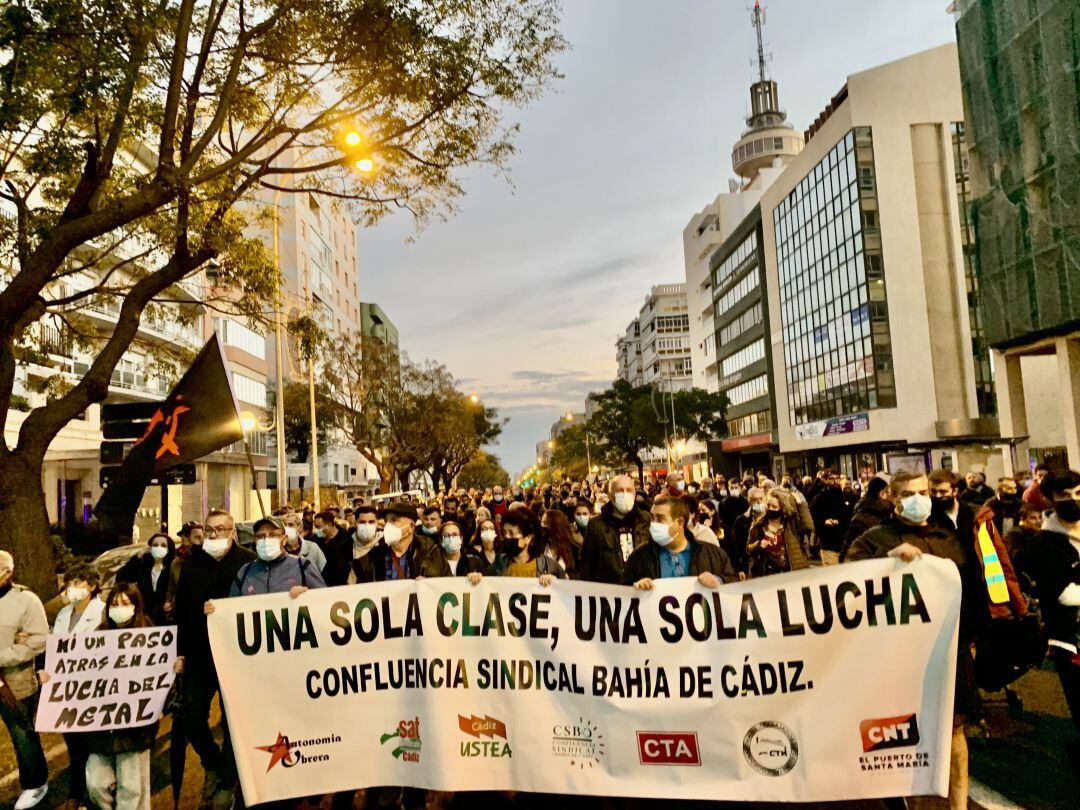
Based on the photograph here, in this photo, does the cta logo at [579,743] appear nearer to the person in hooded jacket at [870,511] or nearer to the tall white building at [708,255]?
the person in hooded jacket at [870,511]

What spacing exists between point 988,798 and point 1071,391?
2682 centimetres

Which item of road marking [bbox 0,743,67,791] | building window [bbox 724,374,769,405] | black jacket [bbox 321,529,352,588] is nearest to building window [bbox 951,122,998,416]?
building window [bbox 724,374,769,405]

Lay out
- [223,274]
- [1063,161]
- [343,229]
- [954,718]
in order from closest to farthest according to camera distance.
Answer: [954,718], [223,274], [1063,161], [343,229]

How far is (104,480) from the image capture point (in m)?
11.2

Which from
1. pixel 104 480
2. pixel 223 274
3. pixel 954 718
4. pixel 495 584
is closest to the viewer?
pixel 954 718

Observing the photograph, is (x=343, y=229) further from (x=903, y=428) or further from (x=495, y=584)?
(x=495, y=584)

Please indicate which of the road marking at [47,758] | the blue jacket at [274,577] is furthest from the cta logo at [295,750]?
→ the road marking at [47,758]

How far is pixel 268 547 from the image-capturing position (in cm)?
564

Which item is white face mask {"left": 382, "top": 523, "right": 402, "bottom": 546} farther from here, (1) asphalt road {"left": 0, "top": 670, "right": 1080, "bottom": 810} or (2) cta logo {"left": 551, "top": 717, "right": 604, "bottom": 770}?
(2) cta logo {"left": 551, "top": 717, "right": 604, "bottom": 770}

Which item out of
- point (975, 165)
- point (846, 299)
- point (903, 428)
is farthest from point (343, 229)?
point (975, 165)

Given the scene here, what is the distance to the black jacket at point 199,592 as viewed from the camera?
5504 mm

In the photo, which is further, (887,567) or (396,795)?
(396,795)

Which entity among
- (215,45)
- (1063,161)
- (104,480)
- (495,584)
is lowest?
(495,584)

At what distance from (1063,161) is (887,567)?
27.5 m
